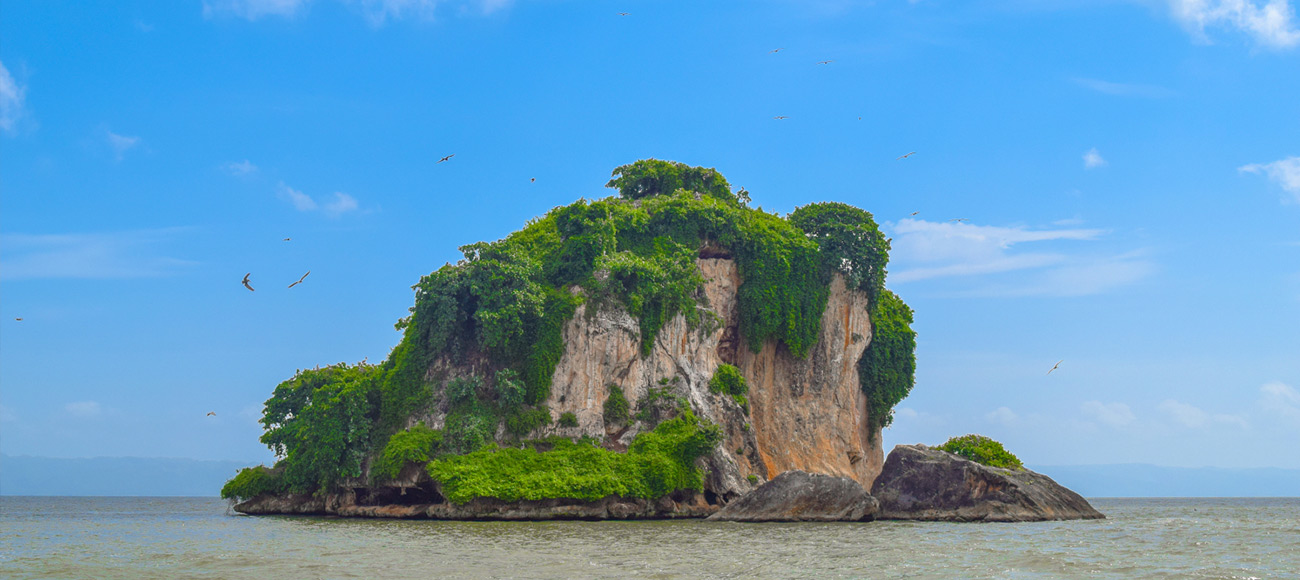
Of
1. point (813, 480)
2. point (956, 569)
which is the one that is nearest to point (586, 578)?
point (956, 569)

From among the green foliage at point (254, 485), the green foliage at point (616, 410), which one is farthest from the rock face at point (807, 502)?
the green foliage at point (254, 485)

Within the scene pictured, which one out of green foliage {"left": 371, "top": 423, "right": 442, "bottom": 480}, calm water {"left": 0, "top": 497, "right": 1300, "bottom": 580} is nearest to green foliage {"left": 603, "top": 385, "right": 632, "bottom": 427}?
green foliage {"left": 371, "top": 423, "right": 442, "bottom": 480}

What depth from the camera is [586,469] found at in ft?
115

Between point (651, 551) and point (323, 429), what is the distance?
805 inches

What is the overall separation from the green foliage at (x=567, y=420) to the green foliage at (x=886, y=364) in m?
19.2

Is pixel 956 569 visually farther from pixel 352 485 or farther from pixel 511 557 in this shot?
pixel 352 485

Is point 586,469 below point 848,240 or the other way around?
below

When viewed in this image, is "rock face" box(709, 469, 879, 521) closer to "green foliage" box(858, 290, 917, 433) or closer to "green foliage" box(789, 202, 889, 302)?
"green foliage" box(789, 202, 889, 302)

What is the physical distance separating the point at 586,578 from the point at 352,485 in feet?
76.7

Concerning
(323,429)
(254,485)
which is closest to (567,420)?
(323,429)

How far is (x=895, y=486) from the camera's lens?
35969 millimetres

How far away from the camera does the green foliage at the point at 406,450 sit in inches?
1363

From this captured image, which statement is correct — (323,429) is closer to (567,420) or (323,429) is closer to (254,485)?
(254,485)

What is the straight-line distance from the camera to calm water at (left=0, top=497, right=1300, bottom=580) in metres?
17.0
